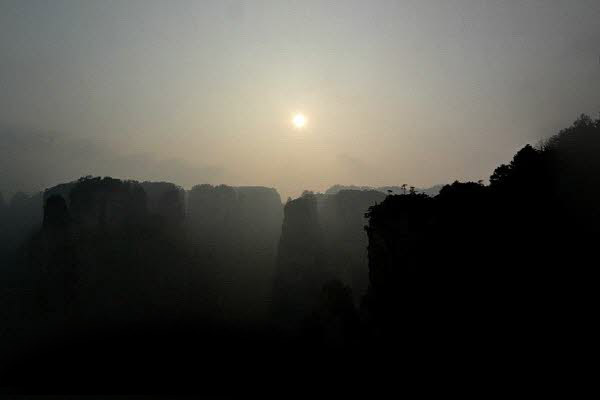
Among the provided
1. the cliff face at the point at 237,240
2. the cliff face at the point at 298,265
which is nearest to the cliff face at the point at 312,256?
the cliff face at the point at 298,265

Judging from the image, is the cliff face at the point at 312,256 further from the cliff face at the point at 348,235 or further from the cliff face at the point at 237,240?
the cliff face at the point at 237,240

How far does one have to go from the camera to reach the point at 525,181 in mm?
22422

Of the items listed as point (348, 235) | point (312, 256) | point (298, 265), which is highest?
point (348, 235)

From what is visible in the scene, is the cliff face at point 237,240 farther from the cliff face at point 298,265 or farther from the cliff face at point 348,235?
the cliff face at point 348,235

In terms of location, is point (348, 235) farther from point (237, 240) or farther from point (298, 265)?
point (237, 240)

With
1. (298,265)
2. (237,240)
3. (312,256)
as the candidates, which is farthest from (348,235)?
(237,240)

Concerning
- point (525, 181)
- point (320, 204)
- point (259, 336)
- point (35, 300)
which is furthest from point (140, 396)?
point (320, 204)

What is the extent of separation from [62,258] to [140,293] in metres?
12.6

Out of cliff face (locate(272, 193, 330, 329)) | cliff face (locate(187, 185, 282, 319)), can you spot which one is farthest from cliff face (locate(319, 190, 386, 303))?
cliff face (locate(187, 185, 282, 319))

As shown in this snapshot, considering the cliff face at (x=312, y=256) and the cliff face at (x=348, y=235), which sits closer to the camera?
the cliff face at (x=312, y=256)

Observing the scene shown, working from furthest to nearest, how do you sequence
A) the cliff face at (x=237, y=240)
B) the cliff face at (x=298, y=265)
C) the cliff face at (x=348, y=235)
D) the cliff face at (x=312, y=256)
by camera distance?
the cliff face at (x=348, y=235), the cliff face at (x=237, y=240), the cliff face at (x=312, y=256), the cliff face at (x=298, y=265)

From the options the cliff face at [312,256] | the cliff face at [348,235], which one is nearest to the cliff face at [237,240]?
the cliff face at [312,256]

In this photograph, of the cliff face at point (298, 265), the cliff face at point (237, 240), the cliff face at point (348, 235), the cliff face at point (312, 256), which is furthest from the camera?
the cliff face at point (348, 235)

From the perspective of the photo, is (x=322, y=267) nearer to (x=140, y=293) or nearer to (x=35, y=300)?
(x=140, y=293)
